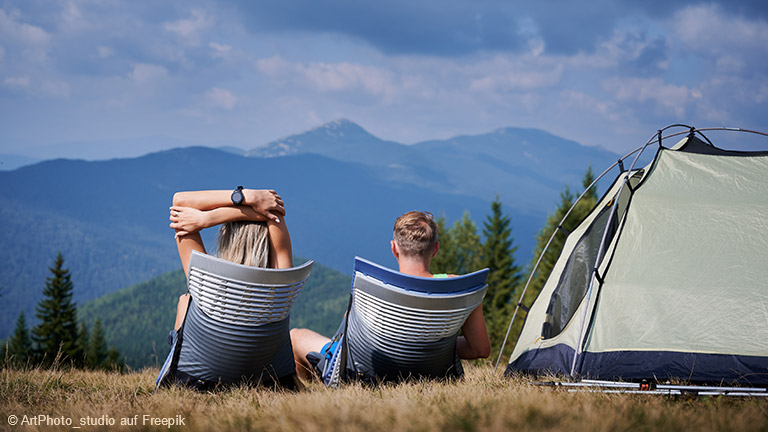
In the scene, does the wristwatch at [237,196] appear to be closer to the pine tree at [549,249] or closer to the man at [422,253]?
the man at [422,253]

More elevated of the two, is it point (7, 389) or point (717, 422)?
point (717, 422)

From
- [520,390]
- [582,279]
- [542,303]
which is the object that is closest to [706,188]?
[582,279]

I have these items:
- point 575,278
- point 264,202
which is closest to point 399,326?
point 264,202

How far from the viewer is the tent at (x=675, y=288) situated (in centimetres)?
424

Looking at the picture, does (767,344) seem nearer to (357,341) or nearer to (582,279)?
(582,279)

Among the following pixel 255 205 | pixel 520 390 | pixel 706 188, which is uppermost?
pixel 706 188

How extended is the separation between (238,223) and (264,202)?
0.25 m

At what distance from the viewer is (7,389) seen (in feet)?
12.2

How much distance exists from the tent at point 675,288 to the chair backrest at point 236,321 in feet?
7.44

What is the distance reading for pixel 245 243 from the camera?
355 cm

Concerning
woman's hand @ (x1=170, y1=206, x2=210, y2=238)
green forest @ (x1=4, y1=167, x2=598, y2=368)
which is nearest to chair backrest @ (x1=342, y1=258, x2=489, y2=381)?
woman's hand @ (x1=170, y1=206, x2=210, y2=238)

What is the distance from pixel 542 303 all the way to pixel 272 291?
3.04m

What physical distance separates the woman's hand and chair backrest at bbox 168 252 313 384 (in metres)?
0.37

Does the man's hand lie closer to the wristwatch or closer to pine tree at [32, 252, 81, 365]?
the wristwatch
